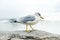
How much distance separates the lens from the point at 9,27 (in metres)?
5.55

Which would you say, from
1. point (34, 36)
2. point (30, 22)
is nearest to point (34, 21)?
point (30, 22)

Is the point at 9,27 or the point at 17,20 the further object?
the point at 9,27

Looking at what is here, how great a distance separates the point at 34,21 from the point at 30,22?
10 cm

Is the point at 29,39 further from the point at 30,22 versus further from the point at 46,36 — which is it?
the point at 30,22

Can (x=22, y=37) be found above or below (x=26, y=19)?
below

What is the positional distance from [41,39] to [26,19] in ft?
3.47

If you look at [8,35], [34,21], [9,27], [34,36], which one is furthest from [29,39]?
[9,27]

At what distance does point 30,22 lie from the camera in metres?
4.70

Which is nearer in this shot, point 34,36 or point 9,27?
point 34,36

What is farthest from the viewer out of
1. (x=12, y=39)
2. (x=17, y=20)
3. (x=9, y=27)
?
(x=9, y=27)

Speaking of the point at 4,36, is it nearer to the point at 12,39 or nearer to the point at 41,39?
the point at 12,39

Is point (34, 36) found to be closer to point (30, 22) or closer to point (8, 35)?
point (8, 35)

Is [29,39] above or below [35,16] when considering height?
below

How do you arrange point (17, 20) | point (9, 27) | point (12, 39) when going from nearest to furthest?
point (12, 39) < point (17, 20) < point (9, 27)
